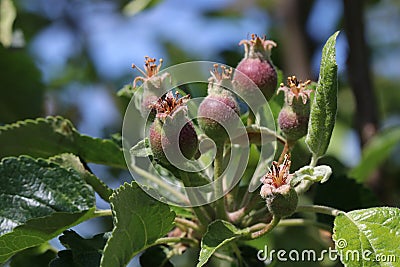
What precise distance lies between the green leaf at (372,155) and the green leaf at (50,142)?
812 mm

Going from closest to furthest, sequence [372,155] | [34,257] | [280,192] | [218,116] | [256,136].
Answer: [280,192] < [218,116] < [256,136] < [34,257] < [372,155]

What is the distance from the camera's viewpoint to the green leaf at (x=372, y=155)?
2.07 metres

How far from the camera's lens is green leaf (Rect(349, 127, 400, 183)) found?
2.07m

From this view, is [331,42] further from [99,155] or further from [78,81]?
[78,81]

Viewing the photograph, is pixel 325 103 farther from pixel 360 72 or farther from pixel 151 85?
pixel 360 72

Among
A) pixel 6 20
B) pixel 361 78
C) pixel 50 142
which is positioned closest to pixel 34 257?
pixel 50 142

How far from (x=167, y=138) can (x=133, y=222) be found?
0.16 m

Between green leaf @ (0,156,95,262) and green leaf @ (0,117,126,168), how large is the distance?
0.74ft

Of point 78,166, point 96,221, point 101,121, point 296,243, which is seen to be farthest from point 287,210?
point 101,121

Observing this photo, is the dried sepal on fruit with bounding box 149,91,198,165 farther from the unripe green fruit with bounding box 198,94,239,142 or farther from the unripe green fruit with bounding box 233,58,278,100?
the unripe green fruit with bounding box 233,58,278,100

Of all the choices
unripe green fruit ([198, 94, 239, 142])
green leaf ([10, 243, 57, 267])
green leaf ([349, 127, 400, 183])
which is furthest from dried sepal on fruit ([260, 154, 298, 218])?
green leaf ([349, 127, 400, 183])

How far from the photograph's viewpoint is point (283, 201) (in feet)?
3.78

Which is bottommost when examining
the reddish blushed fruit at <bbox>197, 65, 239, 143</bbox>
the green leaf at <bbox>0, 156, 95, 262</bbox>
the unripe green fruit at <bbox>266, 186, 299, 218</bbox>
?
the unripe green fruit at <bbox>266, 186, 299, 218</bbox>

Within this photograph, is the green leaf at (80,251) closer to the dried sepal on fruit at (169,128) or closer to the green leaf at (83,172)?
the green leaf at (83,172)
